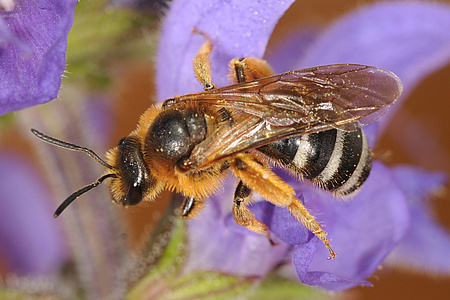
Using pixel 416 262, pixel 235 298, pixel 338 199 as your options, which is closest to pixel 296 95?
pixel 338 199

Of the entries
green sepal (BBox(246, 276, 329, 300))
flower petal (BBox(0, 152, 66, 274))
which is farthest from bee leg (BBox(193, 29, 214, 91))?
flower petal (BBox(0, 152, 66, 274))

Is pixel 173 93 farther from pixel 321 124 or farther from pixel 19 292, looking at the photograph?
pixel 19 292

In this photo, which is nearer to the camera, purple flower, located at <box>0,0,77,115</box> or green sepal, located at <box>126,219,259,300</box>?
purple flower, located at <box>0,0,77,115</box>

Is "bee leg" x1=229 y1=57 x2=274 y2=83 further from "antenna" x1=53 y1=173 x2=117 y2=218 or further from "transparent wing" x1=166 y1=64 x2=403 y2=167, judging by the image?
"antenna" x1=53 y1=173 x2=117 y2=218

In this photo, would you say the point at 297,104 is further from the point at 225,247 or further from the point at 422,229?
the point at 422,229

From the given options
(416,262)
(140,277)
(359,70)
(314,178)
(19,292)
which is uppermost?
(359,70)

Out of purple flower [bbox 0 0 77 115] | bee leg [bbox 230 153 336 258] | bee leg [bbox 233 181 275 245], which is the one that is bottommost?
bee leg [bbox 233 181 275 245]
